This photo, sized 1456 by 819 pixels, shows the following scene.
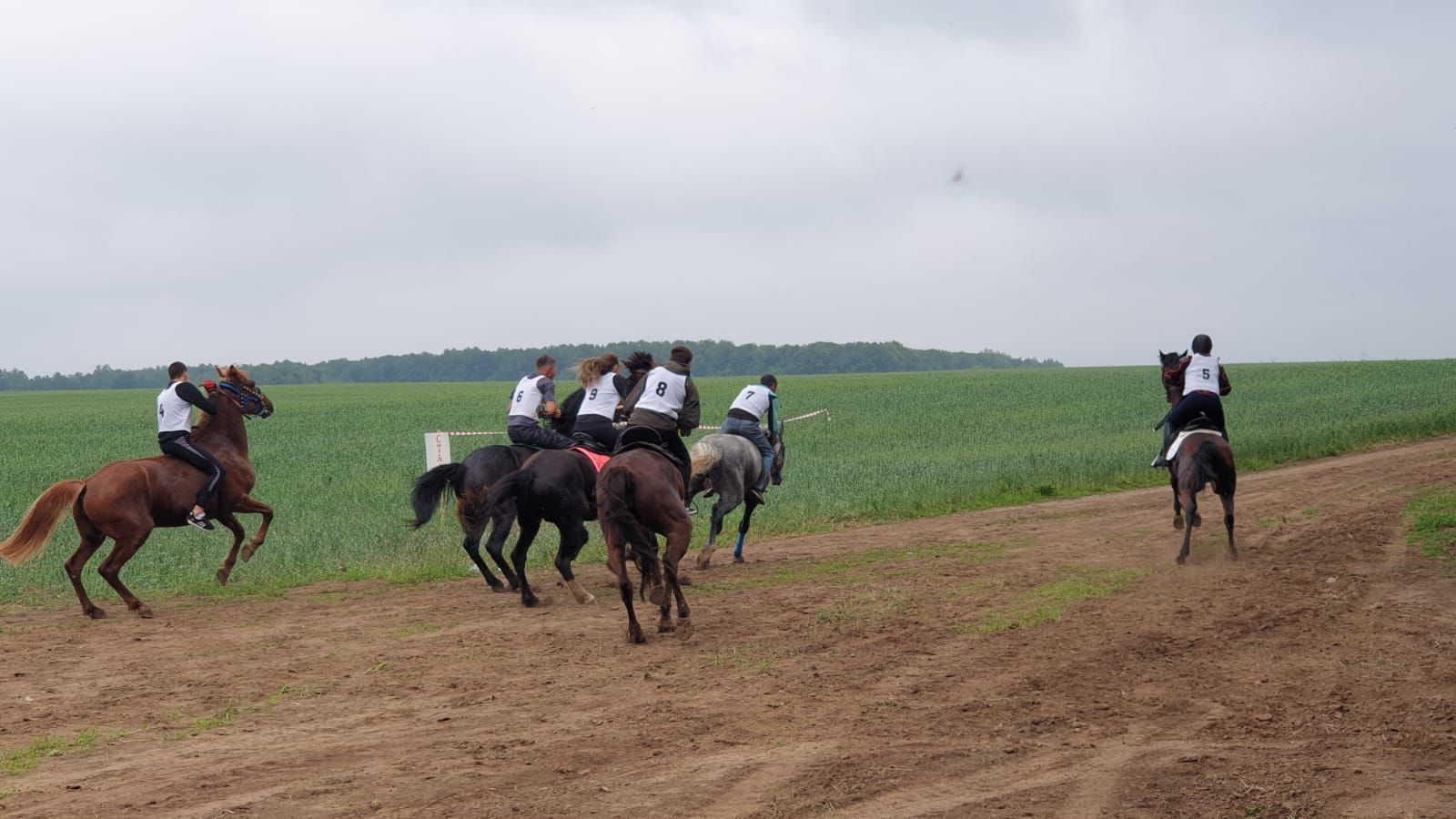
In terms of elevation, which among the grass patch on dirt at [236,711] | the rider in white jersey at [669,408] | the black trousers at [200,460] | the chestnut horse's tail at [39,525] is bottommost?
the grass patch on dirt at [236,711]

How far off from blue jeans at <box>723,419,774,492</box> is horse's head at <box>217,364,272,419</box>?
516 cm

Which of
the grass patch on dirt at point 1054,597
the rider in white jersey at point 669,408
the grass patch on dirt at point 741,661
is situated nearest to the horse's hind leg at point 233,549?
the rider in white jersey at point 669,408

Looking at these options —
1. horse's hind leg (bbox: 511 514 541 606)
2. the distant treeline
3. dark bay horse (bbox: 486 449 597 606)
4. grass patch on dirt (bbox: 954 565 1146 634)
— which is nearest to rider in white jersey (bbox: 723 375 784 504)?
dark bay horse (bbox: 486 449 597 606)

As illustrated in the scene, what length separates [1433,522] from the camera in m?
14.1

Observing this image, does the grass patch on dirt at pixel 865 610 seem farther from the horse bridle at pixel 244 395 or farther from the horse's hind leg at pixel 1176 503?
the horse bridle at pixel 244 395

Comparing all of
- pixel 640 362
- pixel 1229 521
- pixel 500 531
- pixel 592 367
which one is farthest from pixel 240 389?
pixel 1229 521

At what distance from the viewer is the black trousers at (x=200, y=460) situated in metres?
13.0

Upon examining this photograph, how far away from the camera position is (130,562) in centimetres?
1548

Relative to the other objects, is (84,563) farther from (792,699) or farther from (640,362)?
(792,699)

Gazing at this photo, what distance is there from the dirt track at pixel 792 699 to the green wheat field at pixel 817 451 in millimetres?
2700

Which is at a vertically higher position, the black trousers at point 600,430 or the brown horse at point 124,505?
the black trousers at point 600,430

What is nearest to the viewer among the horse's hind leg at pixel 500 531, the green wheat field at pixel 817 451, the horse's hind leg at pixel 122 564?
the horse's hind leg at pixel 500 531

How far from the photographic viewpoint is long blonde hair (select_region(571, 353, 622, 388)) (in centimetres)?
1256

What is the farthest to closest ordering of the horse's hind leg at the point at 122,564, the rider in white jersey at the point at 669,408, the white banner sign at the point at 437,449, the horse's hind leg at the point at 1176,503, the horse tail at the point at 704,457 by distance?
1. the white banner sign at the point at 437,449
2. the horse's hind leg at the point at 1176,503
3. the horse tail at the point at 704,457
4. the horse's hind leg at the point at 122,564
5. the rider in white jersey at the point at 669,408
